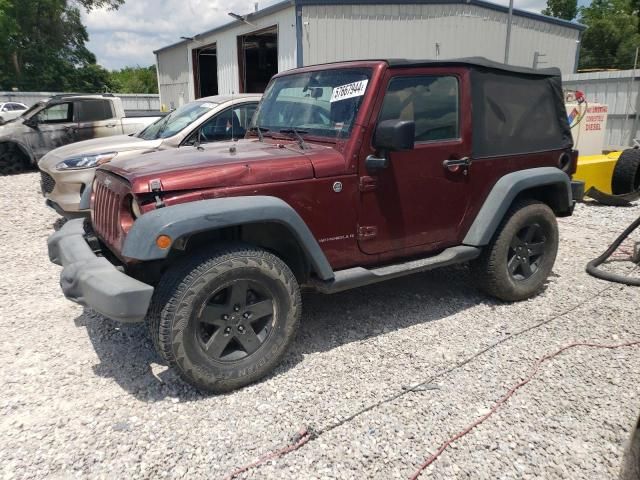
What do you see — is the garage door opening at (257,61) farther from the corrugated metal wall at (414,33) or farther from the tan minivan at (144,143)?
the tan minivan at (144,143)

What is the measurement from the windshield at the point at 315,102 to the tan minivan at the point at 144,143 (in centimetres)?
224

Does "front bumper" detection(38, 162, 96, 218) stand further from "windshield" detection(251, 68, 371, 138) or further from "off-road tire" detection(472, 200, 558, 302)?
"off-road tire" detection(472, 200, 558, 302)

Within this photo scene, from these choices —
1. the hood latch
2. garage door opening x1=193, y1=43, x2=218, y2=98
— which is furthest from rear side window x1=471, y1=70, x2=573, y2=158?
garage door opening x1=193, y1=43, x2=218, y2=98

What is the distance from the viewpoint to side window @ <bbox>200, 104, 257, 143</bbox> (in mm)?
6578

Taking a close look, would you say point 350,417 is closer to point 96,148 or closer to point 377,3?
point 96,148

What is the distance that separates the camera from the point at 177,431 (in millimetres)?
2736

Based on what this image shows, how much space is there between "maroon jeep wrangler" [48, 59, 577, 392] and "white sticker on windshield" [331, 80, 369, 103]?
0.04ft

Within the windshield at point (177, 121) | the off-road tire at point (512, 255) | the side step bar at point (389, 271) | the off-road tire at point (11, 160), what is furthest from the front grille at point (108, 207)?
the off-road tire at point (11, 160)

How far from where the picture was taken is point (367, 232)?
349 centimetres

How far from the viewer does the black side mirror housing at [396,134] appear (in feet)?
10.3

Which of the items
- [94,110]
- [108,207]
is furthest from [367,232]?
[94,110]

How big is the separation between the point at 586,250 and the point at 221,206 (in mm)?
4815

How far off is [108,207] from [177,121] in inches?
157

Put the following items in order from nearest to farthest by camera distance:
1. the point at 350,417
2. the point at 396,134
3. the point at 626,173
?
the point at 350,417, the point at 396,134, the point at 626,173
